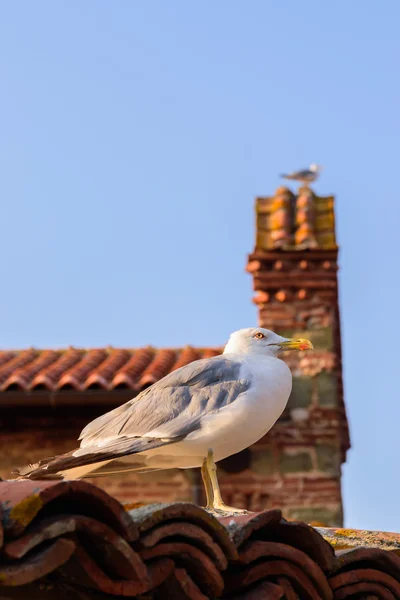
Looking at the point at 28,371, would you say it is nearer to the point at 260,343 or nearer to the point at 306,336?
the point at 306,336

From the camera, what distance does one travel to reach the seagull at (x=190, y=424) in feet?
14.4

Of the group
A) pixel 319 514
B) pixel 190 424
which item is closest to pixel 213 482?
pixel 190 424

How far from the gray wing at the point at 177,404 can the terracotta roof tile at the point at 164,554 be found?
3.72ft

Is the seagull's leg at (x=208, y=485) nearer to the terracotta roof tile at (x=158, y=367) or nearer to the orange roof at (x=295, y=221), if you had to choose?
the terracotta roof tile at (x=158, y=367)

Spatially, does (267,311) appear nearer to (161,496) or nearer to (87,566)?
(161,496)

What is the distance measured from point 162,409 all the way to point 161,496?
18.5 feet

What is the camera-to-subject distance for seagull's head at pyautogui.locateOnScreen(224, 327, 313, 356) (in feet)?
16.1

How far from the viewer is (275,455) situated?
1021 centimetres

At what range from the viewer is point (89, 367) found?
10.7 m

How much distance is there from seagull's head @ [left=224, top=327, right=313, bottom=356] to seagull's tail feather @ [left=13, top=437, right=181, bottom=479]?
0.68 metres

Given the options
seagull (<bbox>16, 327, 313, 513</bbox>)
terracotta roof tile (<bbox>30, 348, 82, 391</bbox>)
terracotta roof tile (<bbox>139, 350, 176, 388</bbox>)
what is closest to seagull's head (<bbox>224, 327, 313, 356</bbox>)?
seagull (<bbox>16, 327, 313, 513</bbox>)

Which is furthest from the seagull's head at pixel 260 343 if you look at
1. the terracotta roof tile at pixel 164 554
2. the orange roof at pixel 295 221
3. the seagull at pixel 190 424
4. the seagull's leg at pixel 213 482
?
the orange roof at pixel 295 221

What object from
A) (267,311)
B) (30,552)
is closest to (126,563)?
(30,552)

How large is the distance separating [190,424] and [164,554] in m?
1.52
